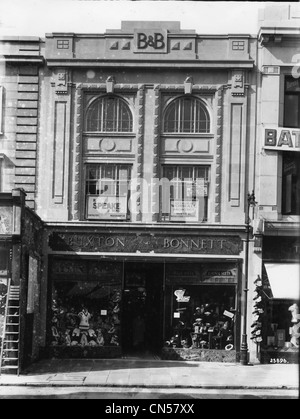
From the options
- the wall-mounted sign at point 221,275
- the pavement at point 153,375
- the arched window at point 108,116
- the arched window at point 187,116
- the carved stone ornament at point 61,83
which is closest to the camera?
the pavement at point 153,375

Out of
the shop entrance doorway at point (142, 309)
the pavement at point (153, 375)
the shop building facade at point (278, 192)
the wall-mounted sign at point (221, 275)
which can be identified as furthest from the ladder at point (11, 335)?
the shop building facade at point (278, 192)

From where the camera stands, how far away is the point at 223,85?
61.1ft

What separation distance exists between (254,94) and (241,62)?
0.97 meters

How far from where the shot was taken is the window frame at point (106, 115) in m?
18.6

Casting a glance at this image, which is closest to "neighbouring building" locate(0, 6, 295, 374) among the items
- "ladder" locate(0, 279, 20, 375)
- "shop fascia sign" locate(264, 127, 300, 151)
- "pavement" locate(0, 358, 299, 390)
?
"shop fascia sign" locate(264, 127, 300, 151)

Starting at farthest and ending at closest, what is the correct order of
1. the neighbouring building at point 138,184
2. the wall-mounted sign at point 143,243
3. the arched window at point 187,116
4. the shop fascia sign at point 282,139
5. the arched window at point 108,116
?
the wall-mounted sign at point 143,243
the arched window at point 187,116
the arched window at point 108,116
the neighbouring building at point 138,184
the shop fascia sign at point 282,139

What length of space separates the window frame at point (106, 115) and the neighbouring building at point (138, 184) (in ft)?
0.10

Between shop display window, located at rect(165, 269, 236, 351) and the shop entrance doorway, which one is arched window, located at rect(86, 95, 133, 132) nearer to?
the shop entrance doorway

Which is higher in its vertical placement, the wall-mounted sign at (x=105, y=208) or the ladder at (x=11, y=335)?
the wall-mounted sign at (x=105, y=208)

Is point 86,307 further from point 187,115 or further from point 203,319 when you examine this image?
point 187,115

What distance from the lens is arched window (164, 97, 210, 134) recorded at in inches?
736

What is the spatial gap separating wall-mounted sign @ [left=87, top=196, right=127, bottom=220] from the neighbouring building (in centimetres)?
5

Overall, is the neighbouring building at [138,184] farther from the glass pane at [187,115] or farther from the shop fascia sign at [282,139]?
the shop fascia sign at [282,139]
